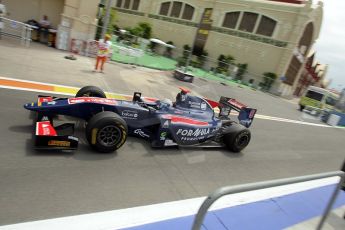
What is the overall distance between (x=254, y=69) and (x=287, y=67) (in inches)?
156

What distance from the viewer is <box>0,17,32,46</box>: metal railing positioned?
14641mm

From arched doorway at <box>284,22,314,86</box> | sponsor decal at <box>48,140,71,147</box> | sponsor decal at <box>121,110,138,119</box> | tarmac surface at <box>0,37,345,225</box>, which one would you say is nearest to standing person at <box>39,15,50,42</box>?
tarmac surface at <box>0,37,345,225</box>

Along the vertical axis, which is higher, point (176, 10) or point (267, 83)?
point (176, 10)

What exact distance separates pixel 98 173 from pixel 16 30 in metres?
13.1

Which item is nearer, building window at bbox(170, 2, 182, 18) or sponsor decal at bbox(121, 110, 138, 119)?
sponsor decal at bbox(121, 110, 138, 119)

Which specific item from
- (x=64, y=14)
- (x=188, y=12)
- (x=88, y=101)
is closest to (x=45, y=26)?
(x=64, y=14)

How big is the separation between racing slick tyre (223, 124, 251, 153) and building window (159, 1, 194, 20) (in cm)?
3914

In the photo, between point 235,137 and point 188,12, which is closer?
point 235,137

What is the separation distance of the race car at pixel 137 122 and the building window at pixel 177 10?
127ft

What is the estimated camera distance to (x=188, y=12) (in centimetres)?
4484

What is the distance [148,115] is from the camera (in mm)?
6797

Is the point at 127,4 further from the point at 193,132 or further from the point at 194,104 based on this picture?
the point at 193,132

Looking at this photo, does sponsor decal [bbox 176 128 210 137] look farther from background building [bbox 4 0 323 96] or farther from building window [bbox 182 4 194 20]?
building window [bbox 182 4 194 20]

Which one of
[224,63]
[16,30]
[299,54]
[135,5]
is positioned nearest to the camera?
[16,30]
